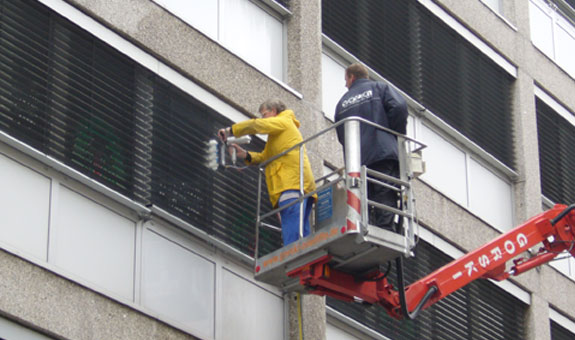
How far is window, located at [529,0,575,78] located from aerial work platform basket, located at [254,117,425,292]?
9.80m

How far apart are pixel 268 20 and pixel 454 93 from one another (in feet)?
15.1

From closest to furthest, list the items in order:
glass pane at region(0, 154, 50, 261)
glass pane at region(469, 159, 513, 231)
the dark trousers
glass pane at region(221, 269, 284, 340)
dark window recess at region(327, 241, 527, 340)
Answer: glass pane at region(0, 154, 50, 261) < the dark trousers < glass pane at region(221, 269, 284, 340) < dark window recess at region(327, 241, 527, 340) < glass pane at region(469, 159, 513, 231)

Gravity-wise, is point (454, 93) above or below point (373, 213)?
above

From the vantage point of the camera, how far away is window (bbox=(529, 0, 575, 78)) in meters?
23.3

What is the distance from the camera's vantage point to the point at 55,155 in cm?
1307

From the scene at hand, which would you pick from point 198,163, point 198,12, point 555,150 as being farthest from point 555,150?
point 198,163

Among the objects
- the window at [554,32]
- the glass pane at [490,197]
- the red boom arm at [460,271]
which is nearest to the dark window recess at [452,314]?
the glass pane at [490,197]

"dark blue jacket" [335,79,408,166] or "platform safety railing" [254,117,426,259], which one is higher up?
"dark blue jacket" [335,79,408,166]

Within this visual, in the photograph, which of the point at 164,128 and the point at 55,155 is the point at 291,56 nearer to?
the point at 164,128

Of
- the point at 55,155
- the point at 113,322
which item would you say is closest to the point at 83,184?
the point at 55,155

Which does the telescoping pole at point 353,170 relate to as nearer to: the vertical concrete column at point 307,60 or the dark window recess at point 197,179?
the dark window recess at point 197,179

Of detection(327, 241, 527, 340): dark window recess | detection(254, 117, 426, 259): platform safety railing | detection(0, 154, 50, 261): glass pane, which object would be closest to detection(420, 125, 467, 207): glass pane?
detection(327, 241, 527, 340): dark window recess

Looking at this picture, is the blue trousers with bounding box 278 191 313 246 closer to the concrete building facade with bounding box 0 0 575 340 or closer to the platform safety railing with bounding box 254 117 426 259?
the platform safety railing with bounding box 254 117 426 259

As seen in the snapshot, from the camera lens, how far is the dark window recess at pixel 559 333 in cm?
2069
